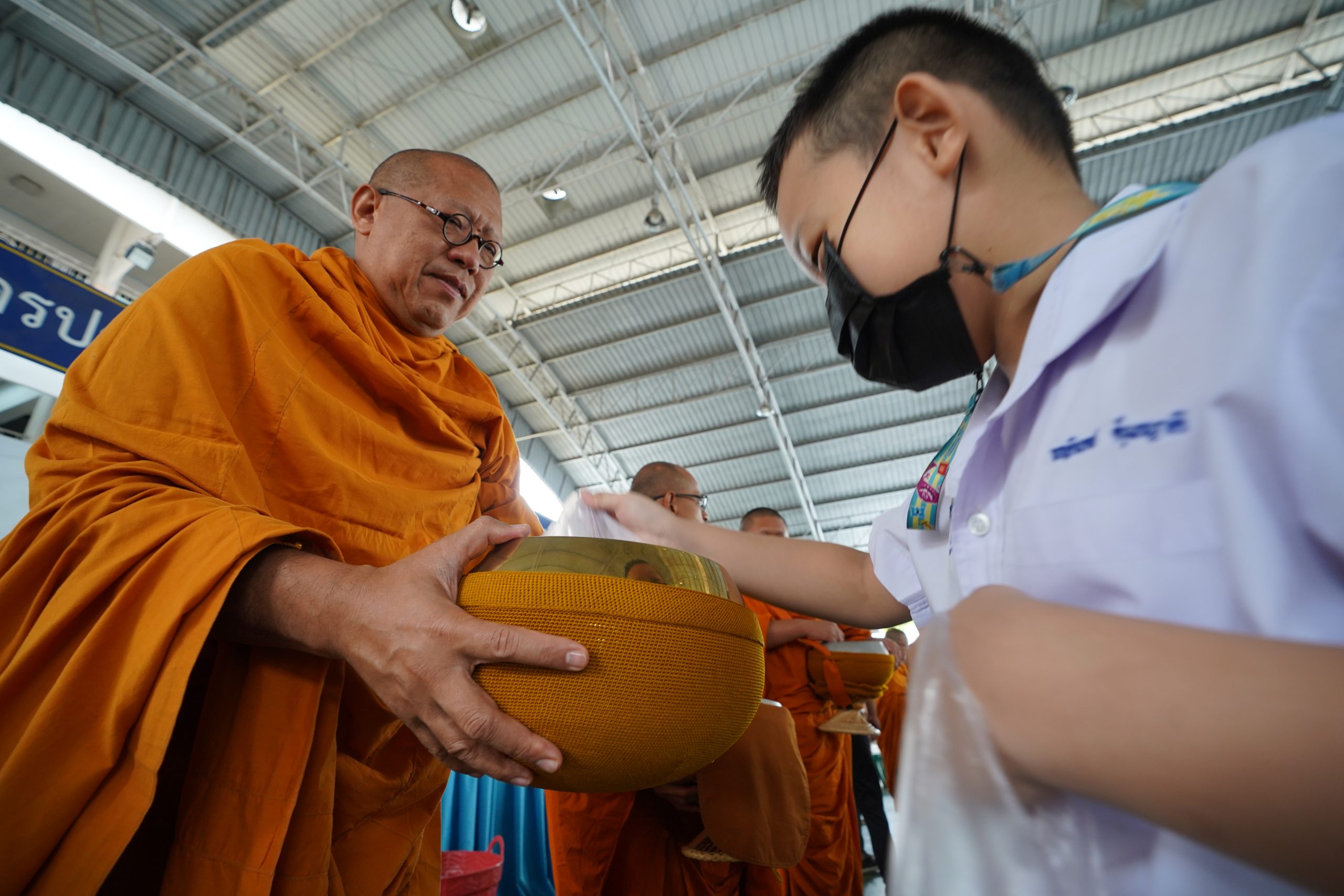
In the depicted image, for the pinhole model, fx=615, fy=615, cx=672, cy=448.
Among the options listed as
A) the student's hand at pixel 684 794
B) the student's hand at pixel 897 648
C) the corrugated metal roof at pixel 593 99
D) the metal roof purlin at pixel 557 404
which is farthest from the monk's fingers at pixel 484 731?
the metal roof purlin at pixel 557 404

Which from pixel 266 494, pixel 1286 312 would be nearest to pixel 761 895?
pixel 266 494

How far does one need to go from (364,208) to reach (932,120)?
1377 millimetres

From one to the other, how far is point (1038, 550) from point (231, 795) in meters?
0.95

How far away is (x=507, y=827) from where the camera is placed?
411cm

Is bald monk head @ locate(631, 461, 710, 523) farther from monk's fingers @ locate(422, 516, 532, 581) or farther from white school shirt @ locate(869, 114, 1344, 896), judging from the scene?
white school shirt @ locate(869, 114, 1344, 896)

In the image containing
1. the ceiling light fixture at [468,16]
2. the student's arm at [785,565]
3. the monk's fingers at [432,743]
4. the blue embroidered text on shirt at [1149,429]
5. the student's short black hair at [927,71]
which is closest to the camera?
the blue embroidered text on shirt at [1149,429]

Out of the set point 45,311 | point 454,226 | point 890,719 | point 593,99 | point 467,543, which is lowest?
point 890,719

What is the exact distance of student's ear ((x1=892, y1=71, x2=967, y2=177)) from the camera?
32.6 inches

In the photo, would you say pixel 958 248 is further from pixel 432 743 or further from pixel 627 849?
pixel 627 849

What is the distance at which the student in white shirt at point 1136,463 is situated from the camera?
29cm

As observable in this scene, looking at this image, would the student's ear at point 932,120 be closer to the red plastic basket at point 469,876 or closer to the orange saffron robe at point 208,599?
the orange saffron robe at point 208,599

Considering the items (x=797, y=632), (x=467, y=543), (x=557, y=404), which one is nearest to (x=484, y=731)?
(x=467, y=543)

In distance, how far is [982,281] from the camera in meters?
0.80

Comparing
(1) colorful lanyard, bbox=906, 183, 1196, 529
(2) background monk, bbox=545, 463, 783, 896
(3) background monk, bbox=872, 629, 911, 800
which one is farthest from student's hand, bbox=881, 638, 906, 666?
(1) colorful lanyard, bbox=906, 183, 1196, 529
